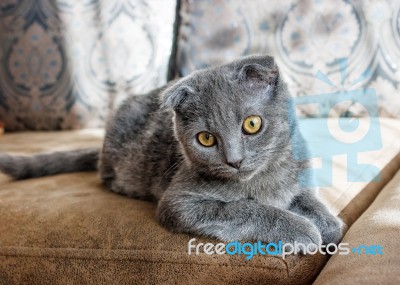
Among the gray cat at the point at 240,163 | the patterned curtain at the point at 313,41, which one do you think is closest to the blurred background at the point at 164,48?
the patterned curtain at the point at 313,41

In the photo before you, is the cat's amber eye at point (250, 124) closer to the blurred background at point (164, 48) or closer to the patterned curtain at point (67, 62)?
the blurred background at point (164, 48)

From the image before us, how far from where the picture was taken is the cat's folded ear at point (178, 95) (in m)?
1.02

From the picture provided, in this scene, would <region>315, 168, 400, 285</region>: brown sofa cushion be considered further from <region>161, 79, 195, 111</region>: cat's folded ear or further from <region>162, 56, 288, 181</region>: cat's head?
<region>161, 79, 195, 111</region>: cat's folded ear

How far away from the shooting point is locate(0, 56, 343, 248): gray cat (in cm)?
95

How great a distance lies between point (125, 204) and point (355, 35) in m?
1.08

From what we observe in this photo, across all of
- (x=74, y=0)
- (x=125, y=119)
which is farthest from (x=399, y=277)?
(x=74, y=0)

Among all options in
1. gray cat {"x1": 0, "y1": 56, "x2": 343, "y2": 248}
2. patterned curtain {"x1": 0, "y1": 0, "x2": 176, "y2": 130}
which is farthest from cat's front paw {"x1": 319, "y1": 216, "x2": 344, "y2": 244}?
patterned curtain {"x1": 0, "y1": 0, "x2": 176, "y2": 130}

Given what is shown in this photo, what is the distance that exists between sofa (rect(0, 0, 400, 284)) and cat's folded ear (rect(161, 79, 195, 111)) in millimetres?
285

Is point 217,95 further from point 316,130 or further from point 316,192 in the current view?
point 316,130

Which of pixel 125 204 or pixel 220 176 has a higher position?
pixel 220 176

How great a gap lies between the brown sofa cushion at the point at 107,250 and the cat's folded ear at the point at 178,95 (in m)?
0.28

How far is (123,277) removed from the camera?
95cm

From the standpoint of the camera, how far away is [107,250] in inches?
37.9

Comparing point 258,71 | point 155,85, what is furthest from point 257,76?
point 155,85
